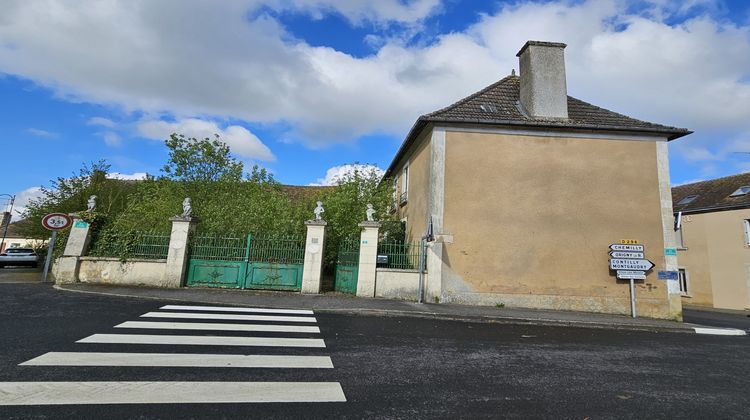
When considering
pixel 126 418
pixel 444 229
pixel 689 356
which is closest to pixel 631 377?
pixel 689 356

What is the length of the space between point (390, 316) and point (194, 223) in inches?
314

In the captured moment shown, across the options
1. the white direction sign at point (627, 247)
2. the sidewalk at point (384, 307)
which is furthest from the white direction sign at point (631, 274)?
the sidewalk at point (384, 307)

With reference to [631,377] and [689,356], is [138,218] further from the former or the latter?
[689,356]

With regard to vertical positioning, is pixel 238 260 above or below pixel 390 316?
above

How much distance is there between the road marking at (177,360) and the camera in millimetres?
4203

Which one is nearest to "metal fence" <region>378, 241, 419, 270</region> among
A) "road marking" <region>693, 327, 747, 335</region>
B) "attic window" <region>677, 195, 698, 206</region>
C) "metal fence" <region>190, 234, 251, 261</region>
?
"metal fence" <region>190, 234, 251, 261</region>

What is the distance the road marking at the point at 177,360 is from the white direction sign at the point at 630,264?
10.5 m

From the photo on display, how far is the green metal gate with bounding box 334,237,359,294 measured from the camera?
39.4 ft

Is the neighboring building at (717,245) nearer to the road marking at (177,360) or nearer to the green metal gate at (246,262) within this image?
the green metal gate at (246,262)

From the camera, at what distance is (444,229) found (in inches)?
464

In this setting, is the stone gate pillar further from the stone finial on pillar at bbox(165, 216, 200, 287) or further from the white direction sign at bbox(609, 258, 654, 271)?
the white direction sign at bbox(609, 258, 654, 271)

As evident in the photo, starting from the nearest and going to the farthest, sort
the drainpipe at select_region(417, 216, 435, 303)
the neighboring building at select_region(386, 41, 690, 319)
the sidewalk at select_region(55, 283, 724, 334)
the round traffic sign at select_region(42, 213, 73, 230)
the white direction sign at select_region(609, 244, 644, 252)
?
the sidewalk at select_region(55, 283, 724, 334) < the drainpipe at select_region(417, 216, 435, 303) < the neighboring building at select_region(386, 41, 690, 319) < the white direction sign at select_region(609, 244, 644, 252) < the round traffic sign at select_region(42, 213, 73, 230)

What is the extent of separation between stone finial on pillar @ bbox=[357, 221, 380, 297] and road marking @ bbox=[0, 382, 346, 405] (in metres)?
7.72

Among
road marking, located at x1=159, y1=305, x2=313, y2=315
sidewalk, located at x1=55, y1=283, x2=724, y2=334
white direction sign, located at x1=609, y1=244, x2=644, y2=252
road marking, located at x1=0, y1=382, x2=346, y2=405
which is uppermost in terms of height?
white direction sign, located at x1=609, y1=244, x2=644, y2=252
